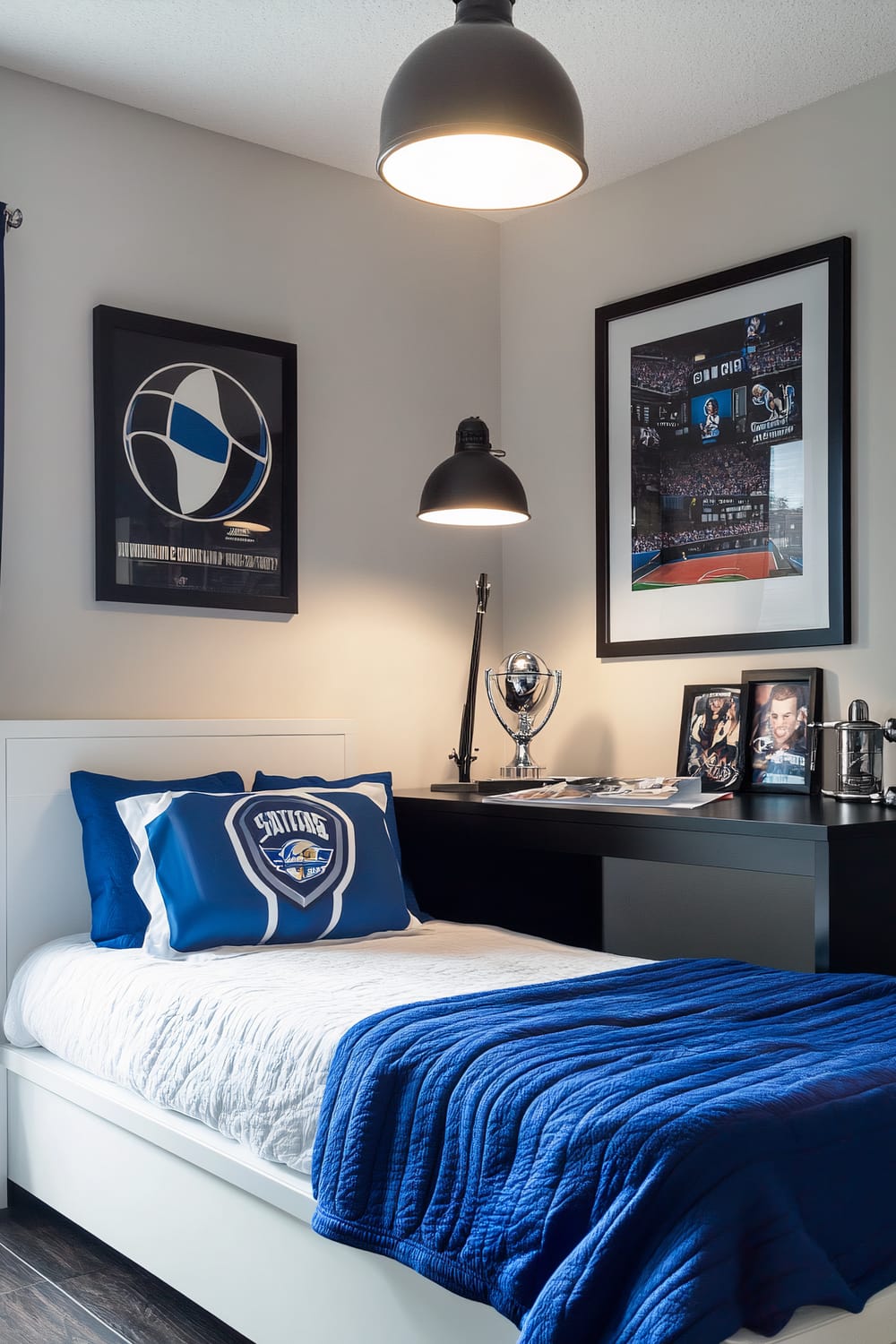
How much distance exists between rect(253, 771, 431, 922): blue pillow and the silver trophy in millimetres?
436

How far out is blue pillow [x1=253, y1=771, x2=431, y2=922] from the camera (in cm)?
289

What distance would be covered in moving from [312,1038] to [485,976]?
0.41 metres

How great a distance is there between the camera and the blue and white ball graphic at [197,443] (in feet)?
9.98

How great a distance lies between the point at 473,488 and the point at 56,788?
1225mm

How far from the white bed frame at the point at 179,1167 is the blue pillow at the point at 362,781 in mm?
118

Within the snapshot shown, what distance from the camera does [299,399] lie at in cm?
338

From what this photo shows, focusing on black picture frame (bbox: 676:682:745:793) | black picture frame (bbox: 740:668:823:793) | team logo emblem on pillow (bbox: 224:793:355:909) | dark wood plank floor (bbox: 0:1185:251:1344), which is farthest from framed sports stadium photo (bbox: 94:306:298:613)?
dark wood plank floor (bbox: 0:1185:251:1344)

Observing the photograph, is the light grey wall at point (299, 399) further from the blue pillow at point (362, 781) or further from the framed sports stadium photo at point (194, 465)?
the blue pillow at point (362, 781)

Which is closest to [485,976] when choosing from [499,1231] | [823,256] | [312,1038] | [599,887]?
[312,1038]

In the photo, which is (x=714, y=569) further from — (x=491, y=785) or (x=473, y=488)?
(x=491, y=785)

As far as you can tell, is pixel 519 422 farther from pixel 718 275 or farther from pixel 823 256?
pixel 823 256

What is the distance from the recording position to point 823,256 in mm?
2973

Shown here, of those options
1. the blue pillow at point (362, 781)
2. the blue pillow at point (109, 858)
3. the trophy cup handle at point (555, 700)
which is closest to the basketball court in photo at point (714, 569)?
the trophy cup handle at point (555, 700)

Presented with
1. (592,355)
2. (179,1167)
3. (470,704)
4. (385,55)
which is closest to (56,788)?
(179,1167)
